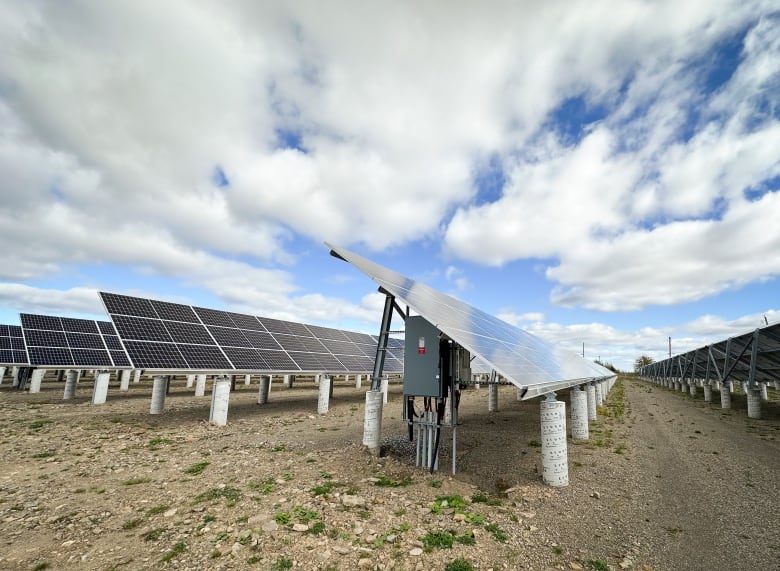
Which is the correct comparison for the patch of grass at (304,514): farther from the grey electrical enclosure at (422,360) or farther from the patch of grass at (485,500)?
the grey electrical enclosure at (422,360)

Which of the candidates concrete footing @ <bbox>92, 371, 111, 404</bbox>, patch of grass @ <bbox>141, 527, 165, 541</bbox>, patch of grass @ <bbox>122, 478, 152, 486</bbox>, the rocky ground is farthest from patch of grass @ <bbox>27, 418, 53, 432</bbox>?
patch of grass @ <bbox>141, 527, 165, 541</bbox>

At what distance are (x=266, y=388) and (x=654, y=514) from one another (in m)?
23.2

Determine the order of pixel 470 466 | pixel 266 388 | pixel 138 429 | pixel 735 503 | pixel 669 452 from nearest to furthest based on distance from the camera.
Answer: pixel 735 503, pixel 470 466, pixel 669 452, pixel 138 429, pixel 266 388

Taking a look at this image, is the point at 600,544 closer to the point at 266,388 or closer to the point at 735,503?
the point at 735,503

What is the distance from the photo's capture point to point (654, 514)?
8531mm

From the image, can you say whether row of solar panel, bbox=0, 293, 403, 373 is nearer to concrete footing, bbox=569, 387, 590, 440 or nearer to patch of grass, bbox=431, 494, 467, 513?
patch of grass, bbox=431, 494, 467, 513

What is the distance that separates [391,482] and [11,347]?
39.0 metres

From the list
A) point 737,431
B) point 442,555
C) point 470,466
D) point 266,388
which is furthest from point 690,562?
point 266,388

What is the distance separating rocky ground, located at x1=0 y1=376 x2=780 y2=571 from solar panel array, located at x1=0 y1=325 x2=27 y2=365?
55.1 ft

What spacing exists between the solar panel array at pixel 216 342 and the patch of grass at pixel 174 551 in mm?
11760

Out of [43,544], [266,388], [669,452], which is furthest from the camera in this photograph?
[266,388]

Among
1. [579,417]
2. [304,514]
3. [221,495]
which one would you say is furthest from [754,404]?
[221,495]

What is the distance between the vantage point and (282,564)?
20.1 ft

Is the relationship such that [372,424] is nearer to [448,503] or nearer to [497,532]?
[448,503]
